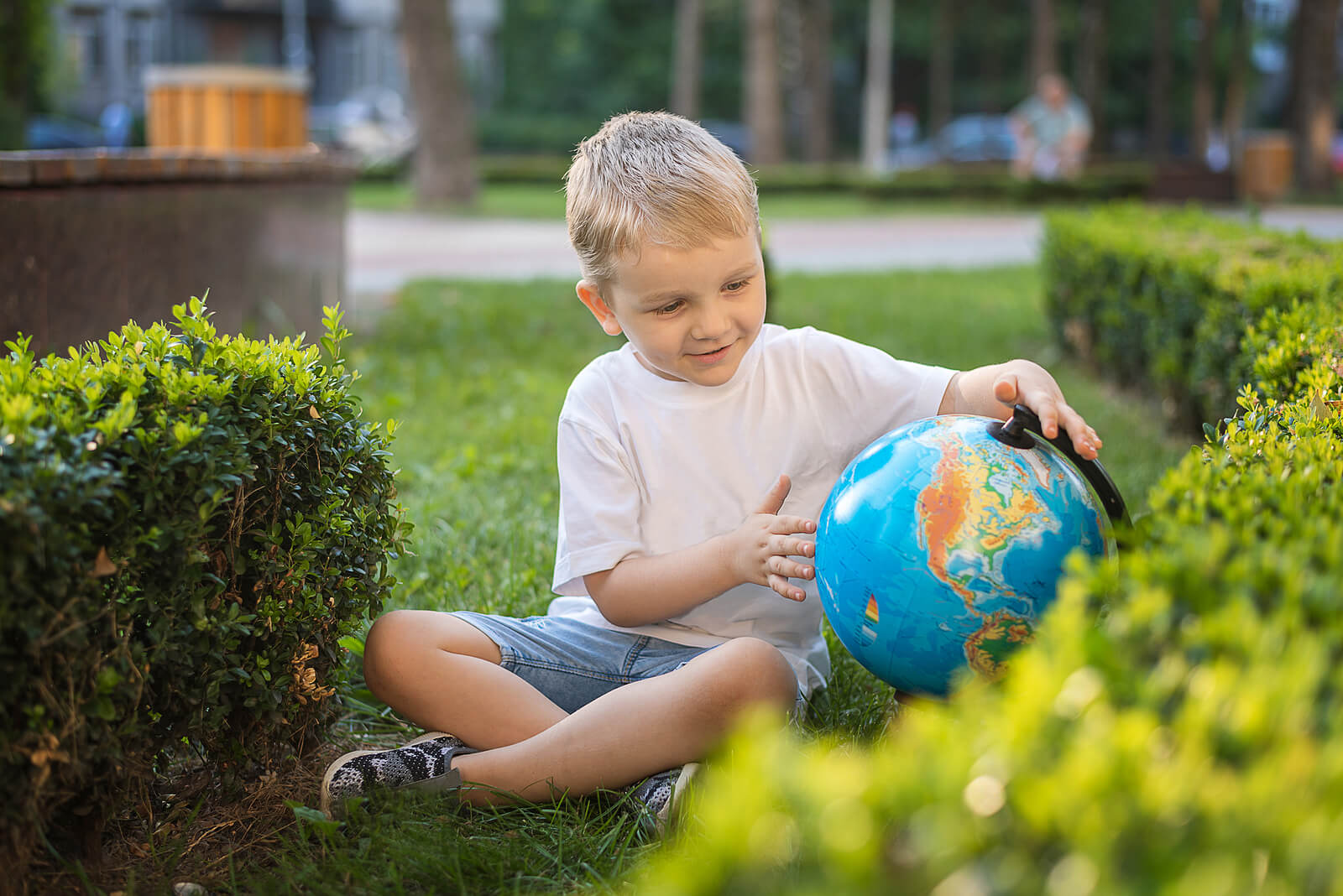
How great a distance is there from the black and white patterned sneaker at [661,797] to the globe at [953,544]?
1.53 feet

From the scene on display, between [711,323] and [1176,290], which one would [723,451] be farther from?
[1176,290]

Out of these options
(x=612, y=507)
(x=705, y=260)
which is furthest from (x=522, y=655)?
(x=705, y=260)

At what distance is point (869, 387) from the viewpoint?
10.4 ft

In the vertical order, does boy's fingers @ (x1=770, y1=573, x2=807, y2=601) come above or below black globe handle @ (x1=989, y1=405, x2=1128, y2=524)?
below

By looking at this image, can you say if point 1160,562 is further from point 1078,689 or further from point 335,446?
point 335,446

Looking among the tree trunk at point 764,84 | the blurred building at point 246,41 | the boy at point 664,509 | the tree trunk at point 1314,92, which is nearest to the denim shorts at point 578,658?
the boy at point 664,509

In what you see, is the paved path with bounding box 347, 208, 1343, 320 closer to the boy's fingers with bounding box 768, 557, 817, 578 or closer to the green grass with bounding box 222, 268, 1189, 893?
the green grass with bounding box 222, 268, 1189, 893

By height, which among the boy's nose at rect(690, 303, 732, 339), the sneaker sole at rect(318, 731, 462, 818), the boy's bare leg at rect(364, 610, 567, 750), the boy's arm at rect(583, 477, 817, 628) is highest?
the boy's nose at rect(690, 303, 732, 339)

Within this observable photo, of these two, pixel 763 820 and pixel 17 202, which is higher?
pixel 17 202

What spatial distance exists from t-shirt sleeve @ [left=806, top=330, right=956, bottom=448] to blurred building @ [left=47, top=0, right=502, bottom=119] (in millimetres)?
45084

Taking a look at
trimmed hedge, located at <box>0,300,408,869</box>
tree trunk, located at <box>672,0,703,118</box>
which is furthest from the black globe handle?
tree trunk, located at <box>672,0,703,118</box>

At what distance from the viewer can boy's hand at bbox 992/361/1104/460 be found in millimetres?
2730

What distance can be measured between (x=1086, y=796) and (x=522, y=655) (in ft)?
6.68

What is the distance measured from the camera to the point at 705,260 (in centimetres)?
286
